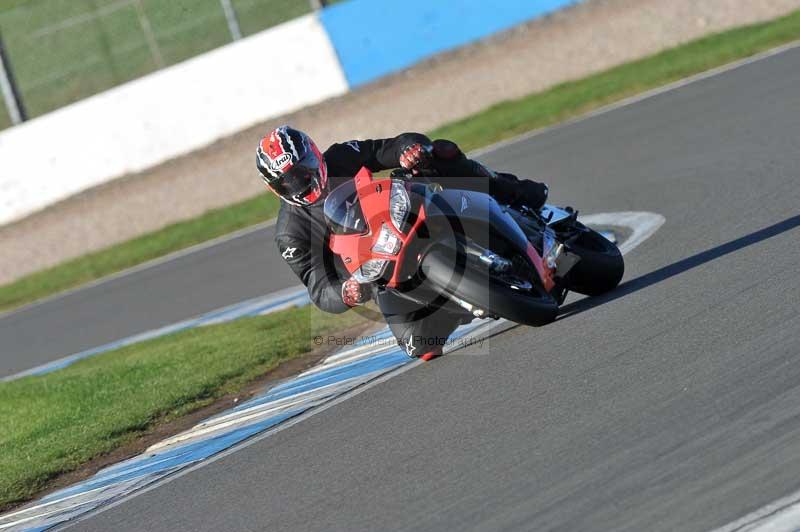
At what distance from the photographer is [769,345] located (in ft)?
17.7

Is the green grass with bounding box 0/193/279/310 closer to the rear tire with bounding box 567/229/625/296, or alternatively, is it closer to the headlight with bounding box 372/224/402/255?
the rear tire with bounding box 567/229/625/296

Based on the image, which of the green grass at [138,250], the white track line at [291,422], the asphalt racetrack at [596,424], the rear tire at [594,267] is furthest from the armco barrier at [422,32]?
the rear tire at [594,267]

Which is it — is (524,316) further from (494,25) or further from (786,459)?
(494,25)

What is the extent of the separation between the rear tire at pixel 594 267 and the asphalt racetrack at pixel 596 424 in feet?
0.51

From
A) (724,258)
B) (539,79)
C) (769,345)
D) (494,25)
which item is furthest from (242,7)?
(769,345)

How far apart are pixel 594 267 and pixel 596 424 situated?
85.3 inches

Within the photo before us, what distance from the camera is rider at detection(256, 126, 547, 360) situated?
258 inches

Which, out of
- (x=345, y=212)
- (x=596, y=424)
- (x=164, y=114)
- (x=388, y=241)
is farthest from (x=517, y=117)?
(x=596, y=424)

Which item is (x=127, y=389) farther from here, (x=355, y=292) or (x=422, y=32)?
(x=422, y=32)

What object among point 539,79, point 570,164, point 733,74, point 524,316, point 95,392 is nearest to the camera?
point 524,316

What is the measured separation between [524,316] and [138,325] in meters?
7.46

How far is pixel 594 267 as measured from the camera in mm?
7125

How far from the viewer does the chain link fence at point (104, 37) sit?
21.2m

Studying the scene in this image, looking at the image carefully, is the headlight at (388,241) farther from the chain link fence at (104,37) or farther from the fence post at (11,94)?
the chain link fence at (104,37)
